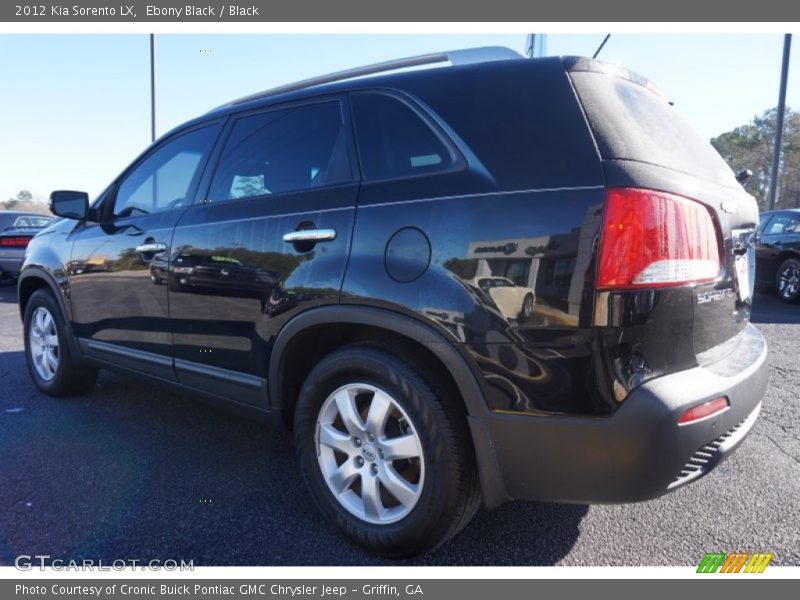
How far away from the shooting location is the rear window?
1.76 m

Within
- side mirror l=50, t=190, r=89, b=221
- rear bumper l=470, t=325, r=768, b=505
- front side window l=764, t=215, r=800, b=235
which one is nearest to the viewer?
rear bumper l=470, t=325, r=768, b=505

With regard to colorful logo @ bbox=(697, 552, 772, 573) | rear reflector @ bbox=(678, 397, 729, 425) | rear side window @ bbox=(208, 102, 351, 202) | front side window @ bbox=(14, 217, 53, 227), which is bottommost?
colorful logo @ bbox=(697, 552, 772, 573)

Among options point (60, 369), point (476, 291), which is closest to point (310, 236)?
point (476, 291)

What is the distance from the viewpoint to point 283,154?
2674 mm

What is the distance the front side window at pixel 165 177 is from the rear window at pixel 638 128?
6.76ft

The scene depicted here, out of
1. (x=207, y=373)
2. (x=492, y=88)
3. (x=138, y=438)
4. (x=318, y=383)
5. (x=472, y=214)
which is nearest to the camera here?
(x=472, y=214)

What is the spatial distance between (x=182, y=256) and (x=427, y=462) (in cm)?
170

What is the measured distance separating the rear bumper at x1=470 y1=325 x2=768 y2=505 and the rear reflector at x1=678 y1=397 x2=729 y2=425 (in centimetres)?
2

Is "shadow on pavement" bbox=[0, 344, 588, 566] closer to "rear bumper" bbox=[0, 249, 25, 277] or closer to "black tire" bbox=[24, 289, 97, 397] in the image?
"black tire" bbox=[24, 289, 97, 397]

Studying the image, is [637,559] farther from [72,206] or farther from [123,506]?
[72,206]

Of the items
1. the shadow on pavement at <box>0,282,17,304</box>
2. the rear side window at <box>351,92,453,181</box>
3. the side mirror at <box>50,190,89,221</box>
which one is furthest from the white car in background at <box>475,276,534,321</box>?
the shadow on pavement at <box>0,282,17,304</box>

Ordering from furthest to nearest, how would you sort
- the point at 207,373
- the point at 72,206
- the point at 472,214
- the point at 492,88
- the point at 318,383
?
the point at 72,206, the point at 207,373, the point at 318,383, the point at 492,88, the point at 472,214

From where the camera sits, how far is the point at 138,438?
10.7 ft

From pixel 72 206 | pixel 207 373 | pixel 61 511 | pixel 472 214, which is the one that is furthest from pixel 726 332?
pixel 72 206
